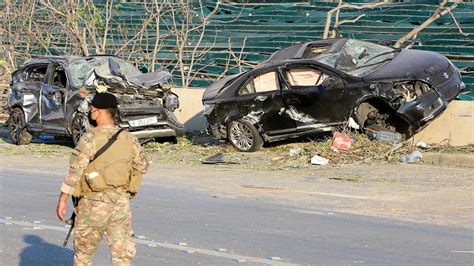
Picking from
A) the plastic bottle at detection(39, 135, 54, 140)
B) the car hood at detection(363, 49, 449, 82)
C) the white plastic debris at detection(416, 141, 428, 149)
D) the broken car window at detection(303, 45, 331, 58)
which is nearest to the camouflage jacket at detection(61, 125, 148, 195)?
the car hood at detection(363, 49, 449, 82)

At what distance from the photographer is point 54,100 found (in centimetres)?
2066

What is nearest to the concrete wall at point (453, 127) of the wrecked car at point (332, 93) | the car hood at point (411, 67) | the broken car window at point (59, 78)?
the wrecked car at point (332, 93)

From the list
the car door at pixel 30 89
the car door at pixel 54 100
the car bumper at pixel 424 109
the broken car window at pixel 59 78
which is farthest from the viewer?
the car door at pixel 30 89

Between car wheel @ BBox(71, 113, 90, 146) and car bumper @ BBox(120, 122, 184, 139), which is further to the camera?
car wheel @ BBox(71, 113, 90, 146)

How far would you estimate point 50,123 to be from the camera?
20.8 meters

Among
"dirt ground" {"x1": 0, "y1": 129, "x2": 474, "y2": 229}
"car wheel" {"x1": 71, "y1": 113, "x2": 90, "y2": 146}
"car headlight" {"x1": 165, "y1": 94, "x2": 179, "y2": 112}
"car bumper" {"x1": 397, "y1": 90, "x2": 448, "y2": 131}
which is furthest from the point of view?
"car headlight" {"x1": 165, "y1": 94, "x2": 179, "y2": 112}

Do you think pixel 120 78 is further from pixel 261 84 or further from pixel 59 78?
pixel 261 84

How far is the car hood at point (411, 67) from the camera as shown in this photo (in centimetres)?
1662

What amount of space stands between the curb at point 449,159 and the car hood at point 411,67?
52.5 inches

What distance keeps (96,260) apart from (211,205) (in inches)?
146

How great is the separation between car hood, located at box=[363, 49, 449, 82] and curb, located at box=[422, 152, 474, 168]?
133 cm

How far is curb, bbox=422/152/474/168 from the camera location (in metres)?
15.7

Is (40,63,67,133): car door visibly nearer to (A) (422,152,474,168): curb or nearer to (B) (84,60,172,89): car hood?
(B) (84,60,172,89): car hood

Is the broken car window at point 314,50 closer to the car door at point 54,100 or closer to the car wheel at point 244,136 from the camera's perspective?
the car wheel at point 244,136
